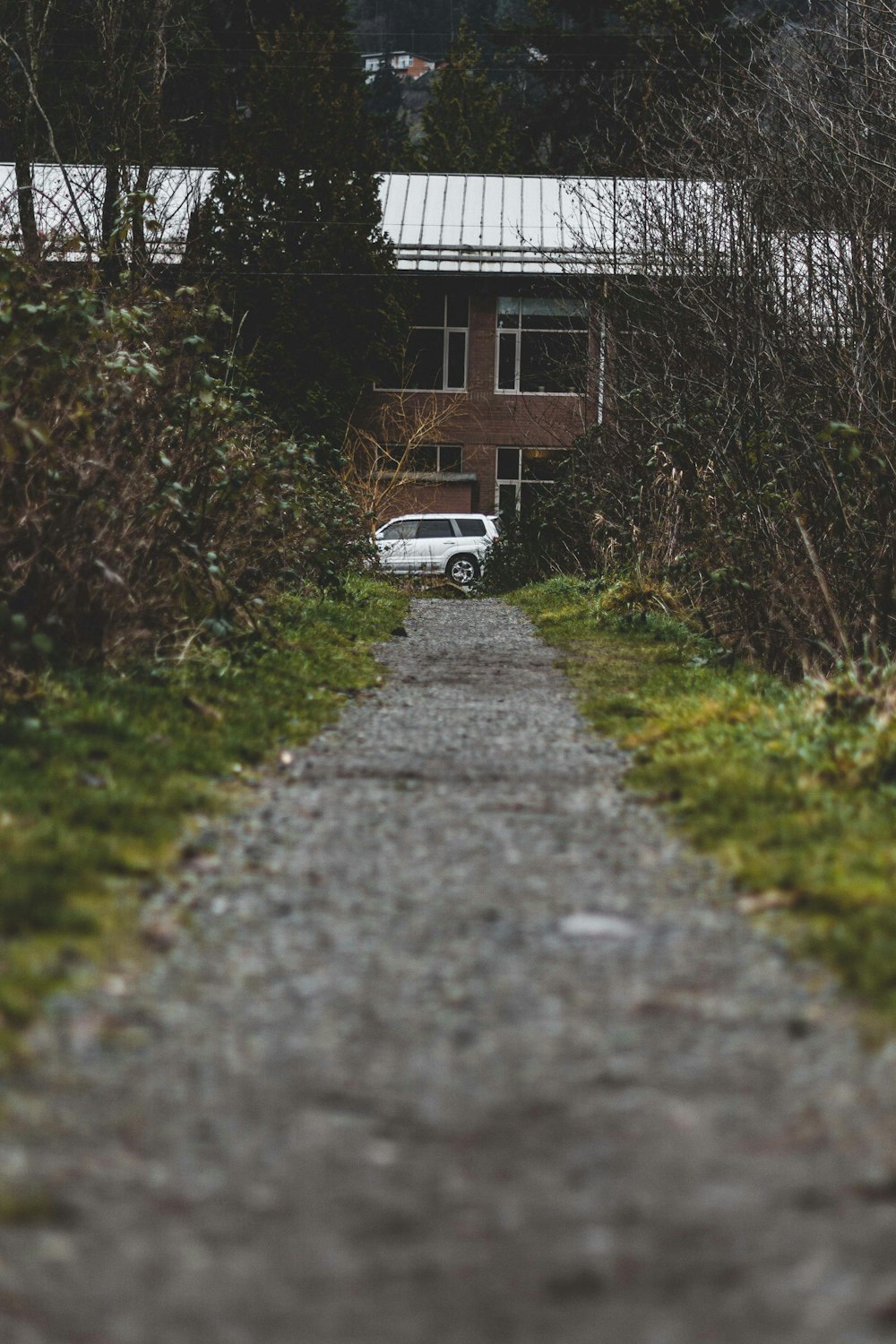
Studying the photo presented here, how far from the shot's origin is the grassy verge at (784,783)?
4574 millimetres

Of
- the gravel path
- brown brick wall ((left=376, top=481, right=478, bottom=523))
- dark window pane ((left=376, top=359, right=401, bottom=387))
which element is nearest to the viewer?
the gravel path

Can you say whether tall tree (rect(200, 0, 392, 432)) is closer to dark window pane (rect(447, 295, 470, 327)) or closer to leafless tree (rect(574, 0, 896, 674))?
dark window pane (rect(447, 295, 470, 327))

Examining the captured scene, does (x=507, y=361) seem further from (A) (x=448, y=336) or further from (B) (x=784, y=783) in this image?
(B) (x=784, y=783)

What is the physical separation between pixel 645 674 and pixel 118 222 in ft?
14.8

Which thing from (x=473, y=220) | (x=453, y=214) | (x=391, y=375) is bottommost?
(x=391, y=375)

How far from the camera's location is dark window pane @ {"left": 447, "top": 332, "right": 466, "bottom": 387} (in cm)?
4056

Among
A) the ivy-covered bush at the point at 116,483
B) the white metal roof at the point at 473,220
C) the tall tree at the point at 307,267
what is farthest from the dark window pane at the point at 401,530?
the ivy-covered bush at the point at 116,483

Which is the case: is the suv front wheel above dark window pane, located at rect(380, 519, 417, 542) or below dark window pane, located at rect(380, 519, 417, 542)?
below

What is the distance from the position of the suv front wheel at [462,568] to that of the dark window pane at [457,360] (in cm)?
898

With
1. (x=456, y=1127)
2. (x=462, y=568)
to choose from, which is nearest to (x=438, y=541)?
(x=462, y=568)

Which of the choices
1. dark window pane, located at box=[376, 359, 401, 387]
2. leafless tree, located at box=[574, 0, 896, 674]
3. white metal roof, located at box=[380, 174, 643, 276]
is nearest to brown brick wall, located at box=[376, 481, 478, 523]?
dark window pane, located at box=[376, 359, 401, 387]

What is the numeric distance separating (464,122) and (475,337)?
89.5 feet

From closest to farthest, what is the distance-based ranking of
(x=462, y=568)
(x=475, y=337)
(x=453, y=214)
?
(x=462, y=568), (x=453, y=214), (x=475, y=337)

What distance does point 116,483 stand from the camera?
9047 millimetres
